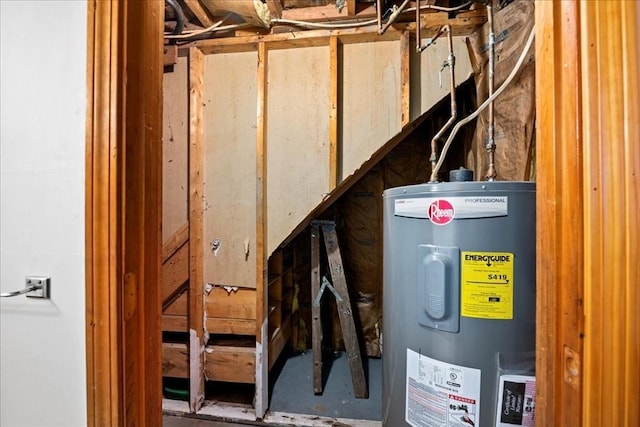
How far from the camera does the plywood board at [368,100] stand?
6.02 ft

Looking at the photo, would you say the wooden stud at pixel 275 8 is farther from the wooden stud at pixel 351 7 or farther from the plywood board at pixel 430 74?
the plywood board at pixel 430 74

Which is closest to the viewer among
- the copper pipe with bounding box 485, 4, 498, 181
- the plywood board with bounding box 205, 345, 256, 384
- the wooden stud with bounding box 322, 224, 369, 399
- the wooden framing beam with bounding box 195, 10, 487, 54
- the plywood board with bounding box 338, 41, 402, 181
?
the copper pipe with bounding box 485, 4, 498, 181

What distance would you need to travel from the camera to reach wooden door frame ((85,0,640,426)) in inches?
17.1

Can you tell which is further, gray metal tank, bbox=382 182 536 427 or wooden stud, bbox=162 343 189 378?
wooden stud, bbox=162 343 189 378

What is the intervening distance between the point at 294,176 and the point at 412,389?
4.47 ft

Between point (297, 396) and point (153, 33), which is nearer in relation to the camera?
point (153, 33)

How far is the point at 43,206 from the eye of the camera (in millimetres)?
632

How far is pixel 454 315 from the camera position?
0.89 metres

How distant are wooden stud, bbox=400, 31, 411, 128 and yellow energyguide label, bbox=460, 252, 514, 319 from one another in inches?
45.8

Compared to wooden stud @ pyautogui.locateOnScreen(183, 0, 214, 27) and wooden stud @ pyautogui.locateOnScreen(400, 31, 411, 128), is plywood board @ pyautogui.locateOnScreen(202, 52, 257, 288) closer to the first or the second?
wooden stud @ pyautogui.locateOnScreen(183, 0, 214, 27)

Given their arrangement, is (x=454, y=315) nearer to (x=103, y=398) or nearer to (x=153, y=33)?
(x=103, y=398)

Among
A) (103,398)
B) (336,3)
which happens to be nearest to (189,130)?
(336,3)

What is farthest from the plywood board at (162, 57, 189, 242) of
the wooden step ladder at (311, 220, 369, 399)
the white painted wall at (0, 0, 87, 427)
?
the white painted wall at (0, 0, 87, 427)

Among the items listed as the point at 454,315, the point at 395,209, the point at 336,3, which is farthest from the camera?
the point at 336,3
